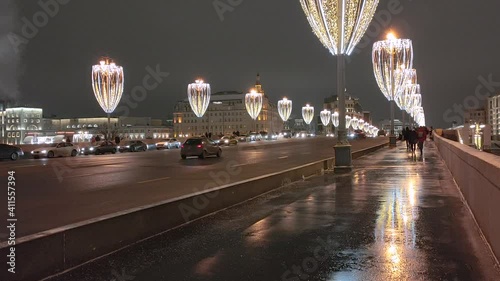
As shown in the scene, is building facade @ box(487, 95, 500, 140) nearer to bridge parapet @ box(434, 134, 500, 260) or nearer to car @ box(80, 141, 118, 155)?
car @ box(80, 141, 118, 155)

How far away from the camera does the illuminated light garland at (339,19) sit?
1681 cm

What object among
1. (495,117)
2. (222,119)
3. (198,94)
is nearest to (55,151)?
(198,94)

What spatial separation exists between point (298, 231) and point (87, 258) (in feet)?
11.5

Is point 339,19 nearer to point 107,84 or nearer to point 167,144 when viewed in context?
point 107,84

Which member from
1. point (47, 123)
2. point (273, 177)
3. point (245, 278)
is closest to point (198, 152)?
→ point (273, 177)

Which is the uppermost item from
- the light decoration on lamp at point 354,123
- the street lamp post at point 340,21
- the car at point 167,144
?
the street lamp post at point 340,21

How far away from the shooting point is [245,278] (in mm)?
5758

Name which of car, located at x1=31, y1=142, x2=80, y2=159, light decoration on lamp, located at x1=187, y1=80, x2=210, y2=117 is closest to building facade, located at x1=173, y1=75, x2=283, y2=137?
light decoration on lamp, located at x1=187, y1=80, x2=210, y2=117

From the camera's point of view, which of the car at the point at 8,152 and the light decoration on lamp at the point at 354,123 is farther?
the light decoration on lamp at the point at 354,123

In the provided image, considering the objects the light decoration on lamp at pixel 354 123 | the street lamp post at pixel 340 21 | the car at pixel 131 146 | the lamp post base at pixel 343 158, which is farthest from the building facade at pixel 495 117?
the street lamp post at pixel 340 21

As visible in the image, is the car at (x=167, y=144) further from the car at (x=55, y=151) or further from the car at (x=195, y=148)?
the car at (x=195, y=148)

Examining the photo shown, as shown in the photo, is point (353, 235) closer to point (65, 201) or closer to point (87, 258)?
point (87, 258)

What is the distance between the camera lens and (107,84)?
147 feet

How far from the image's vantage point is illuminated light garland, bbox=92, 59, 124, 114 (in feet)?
147
